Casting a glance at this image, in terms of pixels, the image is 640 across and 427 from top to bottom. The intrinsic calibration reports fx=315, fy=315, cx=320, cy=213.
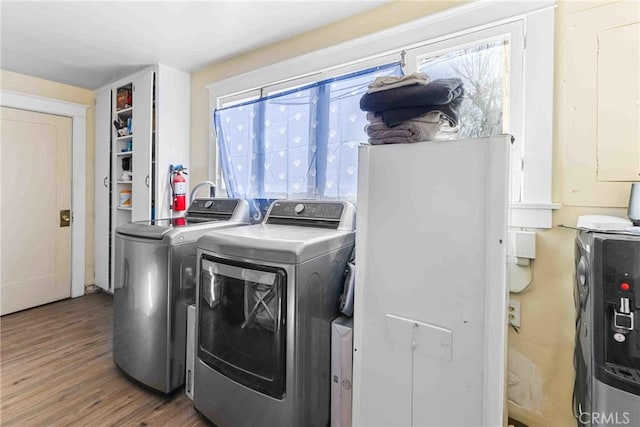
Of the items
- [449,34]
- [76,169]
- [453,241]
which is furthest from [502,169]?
[76,169]

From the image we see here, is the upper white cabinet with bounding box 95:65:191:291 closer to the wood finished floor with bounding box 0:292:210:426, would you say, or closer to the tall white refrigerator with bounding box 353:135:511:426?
the wood finished floor with bounding box 0:292:210:426

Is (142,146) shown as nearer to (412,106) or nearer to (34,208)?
(34,208)

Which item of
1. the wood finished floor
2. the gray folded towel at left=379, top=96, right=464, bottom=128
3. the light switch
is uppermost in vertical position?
the gray folded towel at left=379, top=96, right=464, bottom=128

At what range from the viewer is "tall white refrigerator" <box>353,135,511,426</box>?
106 cm

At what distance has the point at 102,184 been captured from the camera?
3.56 meters

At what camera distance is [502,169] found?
1.04 m

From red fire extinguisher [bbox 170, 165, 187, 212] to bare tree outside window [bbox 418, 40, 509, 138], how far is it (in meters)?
2.37

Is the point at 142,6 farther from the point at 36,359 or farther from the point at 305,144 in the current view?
Answer: the point at 36,359

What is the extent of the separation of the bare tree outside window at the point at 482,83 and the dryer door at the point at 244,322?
1.30m

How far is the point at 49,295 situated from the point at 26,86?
7.17 feet

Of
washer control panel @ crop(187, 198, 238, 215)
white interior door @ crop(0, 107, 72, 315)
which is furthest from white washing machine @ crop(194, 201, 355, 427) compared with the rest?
white interior door @ crop(0, 107, 72, 315)

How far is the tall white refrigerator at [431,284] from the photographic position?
1062 millimetres

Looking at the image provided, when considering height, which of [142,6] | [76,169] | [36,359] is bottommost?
[36,359]

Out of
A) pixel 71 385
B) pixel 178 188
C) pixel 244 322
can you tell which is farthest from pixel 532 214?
pixel 71 385
